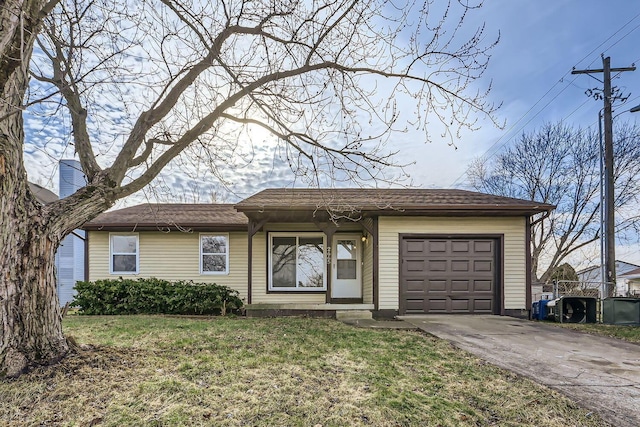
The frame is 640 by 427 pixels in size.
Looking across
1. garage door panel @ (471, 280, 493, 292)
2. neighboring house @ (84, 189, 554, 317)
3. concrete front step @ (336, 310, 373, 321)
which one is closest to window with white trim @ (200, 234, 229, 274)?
neighboring house @ (84, 189, 554, 317)

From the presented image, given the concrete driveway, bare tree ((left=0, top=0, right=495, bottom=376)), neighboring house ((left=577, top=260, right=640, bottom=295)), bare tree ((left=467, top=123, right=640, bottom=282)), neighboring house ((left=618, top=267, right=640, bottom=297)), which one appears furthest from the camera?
neighboring house ((left=618, top=267, right=640, bottom=297))

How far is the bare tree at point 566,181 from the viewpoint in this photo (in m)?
15.9

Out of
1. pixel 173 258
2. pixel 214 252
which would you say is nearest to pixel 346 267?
pixel 214 252

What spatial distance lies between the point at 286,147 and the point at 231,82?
47.7 inches

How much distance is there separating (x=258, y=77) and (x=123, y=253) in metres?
8.80

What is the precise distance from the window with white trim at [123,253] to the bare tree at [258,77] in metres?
6.47

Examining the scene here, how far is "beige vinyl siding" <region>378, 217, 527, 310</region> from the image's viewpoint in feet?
31.0

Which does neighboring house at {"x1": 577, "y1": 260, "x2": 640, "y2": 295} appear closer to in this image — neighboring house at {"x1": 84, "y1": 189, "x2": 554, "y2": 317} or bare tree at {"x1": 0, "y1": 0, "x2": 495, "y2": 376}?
neighboring house at {"x1": 84, "y1": 189, "x2": 554, "y2": 317}

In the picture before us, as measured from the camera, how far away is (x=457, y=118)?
5.27 metres

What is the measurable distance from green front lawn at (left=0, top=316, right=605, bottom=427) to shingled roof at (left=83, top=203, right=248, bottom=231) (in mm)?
5821

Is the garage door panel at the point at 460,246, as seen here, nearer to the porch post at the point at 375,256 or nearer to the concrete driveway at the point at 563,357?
the concrete driveway at the point at 563,357

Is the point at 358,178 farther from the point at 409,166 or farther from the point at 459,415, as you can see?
the point at 459,415

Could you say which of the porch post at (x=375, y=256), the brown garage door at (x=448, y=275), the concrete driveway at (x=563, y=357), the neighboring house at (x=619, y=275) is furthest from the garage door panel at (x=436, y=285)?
the neighboring house at (x=619, y=275)

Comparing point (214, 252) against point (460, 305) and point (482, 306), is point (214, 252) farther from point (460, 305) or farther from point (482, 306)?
point (482, 306)
